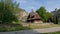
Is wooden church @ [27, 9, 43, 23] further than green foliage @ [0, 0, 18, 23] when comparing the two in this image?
Yes

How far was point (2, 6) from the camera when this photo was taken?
34.8 m

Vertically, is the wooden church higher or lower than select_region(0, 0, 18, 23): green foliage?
lower

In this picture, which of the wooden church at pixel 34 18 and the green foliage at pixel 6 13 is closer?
the green foliage at pixel 6 13

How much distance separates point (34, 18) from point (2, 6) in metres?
23.8

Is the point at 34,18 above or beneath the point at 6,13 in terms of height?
beneath

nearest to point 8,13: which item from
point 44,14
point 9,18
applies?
point 9,18

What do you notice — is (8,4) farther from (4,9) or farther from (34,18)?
(34,18)

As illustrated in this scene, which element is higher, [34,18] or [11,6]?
[11,6]

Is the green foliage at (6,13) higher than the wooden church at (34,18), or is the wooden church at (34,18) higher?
the green foliage at (6,13)

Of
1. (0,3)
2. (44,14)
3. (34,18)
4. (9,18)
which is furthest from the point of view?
(44,14)

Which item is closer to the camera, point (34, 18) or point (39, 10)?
point (34, 18)

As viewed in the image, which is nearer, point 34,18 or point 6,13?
point 6,13

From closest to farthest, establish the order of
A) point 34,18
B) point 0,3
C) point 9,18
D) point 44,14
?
point 9,18 → point 0,3 → point 34,18 → point 44,14

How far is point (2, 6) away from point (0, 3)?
4.39 ft
